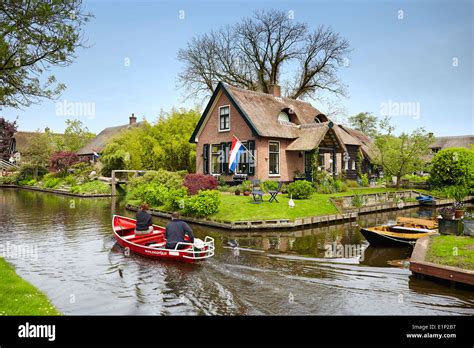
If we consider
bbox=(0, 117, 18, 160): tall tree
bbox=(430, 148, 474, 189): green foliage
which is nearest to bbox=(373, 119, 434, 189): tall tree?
bbox=(430, 148, 474, 189): green foliage

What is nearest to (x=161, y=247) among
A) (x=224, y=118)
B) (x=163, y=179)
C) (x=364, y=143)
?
(x=163, y=179)

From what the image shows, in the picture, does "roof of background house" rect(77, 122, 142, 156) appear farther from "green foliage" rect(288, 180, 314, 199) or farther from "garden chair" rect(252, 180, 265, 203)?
"green foliage" rect(288, 180, 314, 199)

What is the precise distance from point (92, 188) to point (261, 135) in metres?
20.1

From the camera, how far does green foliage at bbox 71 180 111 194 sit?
36.6m

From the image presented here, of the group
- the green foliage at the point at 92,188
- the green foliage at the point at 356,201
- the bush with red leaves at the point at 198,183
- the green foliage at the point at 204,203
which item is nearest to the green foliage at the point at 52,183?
the green foliage at the point at 92,188

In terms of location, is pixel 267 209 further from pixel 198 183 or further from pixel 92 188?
pixel 92 188

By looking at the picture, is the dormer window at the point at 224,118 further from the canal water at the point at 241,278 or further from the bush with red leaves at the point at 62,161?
the bush with red leaves at the point at 62,161

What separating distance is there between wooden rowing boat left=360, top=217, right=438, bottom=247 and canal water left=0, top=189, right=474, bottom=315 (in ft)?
1.20

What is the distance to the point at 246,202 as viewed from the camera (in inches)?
825

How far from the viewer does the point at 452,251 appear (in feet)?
37.0

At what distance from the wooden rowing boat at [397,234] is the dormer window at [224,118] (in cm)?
1610
